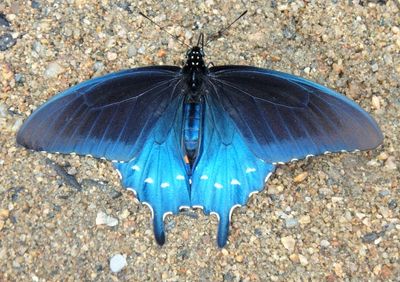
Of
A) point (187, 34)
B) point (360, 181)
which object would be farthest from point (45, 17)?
point (360, 181)

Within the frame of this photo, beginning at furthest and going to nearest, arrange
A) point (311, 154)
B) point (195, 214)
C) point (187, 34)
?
1. point (187, 34)
2. point (195, 214)
3. point (311, 154)

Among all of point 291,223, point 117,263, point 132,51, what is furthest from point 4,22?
point 291,223

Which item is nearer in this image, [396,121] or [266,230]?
[266,230]

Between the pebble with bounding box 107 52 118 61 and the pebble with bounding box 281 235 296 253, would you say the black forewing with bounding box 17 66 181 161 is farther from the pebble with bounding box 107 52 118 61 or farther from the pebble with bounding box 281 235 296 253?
the pebble with bounding box 281 235 296 253

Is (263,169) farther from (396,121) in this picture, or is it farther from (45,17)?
(45,17)

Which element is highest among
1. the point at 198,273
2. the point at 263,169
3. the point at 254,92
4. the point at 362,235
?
the point at 254,92

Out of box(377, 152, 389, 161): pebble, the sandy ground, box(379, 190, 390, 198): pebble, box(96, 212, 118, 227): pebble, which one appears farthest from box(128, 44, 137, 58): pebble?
box(379, 190, 390, 198): pebble
